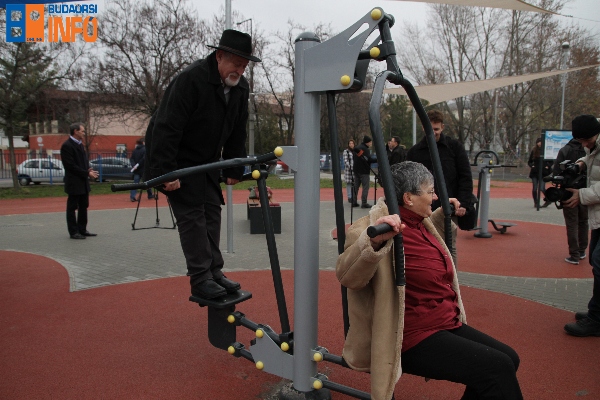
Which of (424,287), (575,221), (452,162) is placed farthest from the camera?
(575,221)

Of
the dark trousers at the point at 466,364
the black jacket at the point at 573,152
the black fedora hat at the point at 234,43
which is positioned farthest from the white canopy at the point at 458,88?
the dark trousers at the point at 466,364

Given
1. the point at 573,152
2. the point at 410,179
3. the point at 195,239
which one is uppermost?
the point at 573,152

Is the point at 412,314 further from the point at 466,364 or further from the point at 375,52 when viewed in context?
the point at 375,52

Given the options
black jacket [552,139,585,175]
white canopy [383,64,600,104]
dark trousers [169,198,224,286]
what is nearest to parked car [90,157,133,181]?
white canopy [383,64,600,104]

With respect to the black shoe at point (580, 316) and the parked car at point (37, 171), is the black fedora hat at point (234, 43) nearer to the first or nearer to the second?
the black shoe at point (580, 316)

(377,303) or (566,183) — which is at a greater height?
(566,183)

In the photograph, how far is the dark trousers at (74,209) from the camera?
830 cm

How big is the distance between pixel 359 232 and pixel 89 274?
193 inches

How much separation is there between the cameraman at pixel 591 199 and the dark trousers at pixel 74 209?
7.40 m

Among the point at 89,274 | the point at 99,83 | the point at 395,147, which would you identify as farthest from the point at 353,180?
the point at 99,83

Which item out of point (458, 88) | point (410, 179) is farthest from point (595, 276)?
point (458, 88)

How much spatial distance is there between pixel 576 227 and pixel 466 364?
5.51 meters

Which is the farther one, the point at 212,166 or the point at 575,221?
the point at 575,221

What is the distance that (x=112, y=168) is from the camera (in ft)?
76.7
